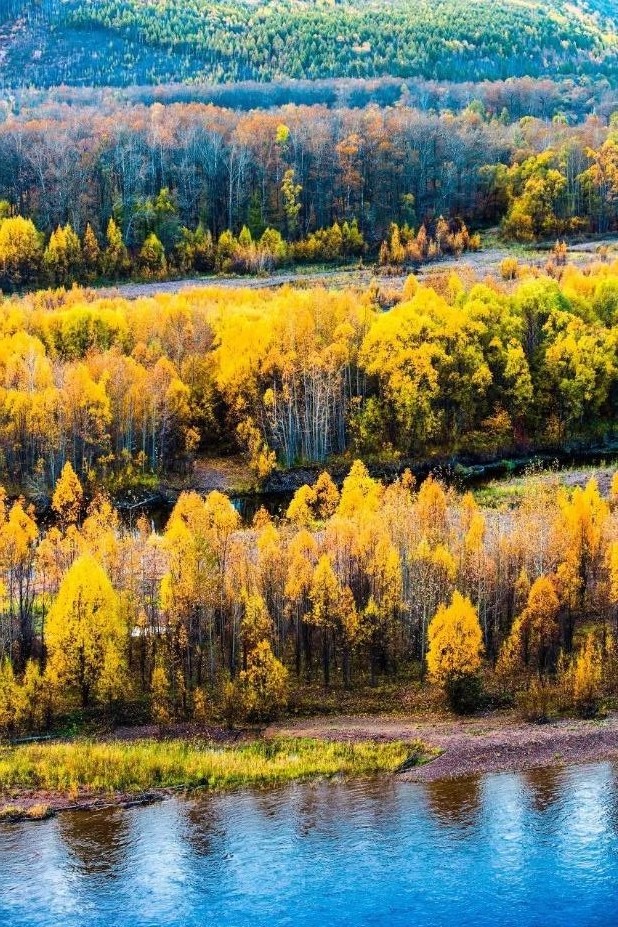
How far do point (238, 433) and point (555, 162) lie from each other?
289 ft

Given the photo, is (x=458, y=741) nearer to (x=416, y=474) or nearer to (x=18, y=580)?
(x=18, y=580)

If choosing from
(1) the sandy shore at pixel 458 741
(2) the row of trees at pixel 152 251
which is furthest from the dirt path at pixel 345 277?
(1) the sandy shore at pixel 458 741

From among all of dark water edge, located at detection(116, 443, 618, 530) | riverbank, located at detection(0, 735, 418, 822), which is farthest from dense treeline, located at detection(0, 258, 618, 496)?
riverbank, located at detection(0, 735, 418, 822)

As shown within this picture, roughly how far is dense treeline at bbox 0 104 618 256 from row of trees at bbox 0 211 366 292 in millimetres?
2184

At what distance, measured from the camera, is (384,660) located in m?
55.9

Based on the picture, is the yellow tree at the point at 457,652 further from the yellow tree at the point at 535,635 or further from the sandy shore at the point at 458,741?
the yellow tree at the point at 535,635

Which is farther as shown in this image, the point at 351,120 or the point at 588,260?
the point at 351,120

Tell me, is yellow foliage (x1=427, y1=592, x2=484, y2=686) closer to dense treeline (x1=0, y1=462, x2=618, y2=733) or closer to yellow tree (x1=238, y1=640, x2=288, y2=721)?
dense treeline (x1=0, y1=462, x2=618, y2=733)

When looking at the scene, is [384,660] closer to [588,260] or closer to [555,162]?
[588,260]

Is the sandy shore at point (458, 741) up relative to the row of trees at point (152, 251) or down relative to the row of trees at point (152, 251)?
down

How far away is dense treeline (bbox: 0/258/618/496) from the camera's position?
88.4 meters

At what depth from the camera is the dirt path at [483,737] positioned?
4759cm

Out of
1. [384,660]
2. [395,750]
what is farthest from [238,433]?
[395,750]

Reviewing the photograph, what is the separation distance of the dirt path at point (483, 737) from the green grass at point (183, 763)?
1037mm
